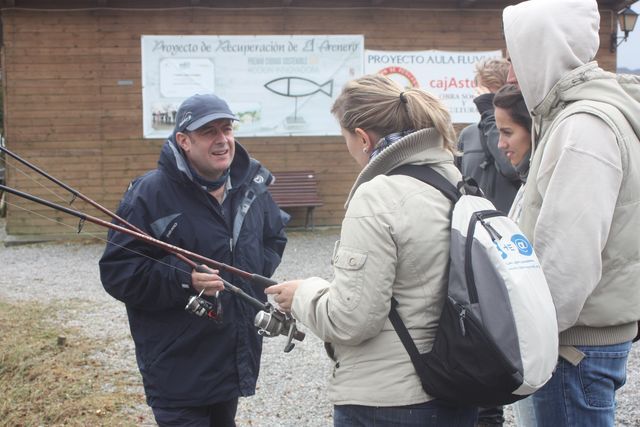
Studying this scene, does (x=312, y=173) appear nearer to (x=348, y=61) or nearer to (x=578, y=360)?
(x=348, y=61)

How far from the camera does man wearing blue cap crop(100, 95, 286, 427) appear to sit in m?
3.26

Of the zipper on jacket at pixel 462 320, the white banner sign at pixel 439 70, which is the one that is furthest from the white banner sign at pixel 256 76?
the zipper on jacket at pixel 462 320

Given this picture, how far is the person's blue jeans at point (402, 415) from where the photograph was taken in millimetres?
2350

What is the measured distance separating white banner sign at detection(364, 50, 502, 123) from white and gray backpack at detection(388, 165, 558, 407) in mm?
11663

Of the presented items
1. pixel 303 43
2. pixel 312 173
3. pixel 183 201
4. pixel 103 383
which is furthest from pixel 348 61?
pixel 183 201

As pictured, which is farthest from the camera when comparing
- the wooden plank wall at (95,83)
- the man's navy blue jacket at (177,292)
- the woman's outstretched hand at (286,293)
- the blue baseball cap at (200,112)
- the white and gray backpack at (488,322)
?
the wooden plank wall at (95,83)

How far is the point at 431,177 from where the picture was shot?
2.42m

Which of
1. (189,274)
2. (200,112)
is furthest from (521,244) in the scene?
(200,112)

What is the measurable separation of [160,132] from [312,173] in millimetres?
2715

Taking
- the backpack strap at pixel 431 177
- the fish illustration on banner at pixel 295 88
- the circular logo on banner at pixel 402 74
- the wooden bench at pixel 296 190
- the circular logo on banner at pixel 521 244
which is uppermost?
the backpack strap at pixel 431 177

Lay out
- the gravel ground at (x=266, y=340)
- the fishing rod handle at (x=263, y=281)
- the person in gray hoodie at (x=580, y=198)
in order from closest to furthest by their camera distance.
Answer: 1. the person in gray hoodie at (x=580, y=198)
2. the fishing rod handle at (x=263, y=281)
3. the gravel ground at (x=266, y=340)

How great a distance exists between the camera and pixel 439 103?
8.39 ft

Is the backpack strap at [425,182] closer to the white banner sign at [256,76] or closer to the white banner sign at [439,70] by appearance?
the white banner sign at [256,76]

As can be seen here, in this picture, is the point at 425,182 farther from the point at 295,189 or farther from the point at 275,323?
the point at 295,189
